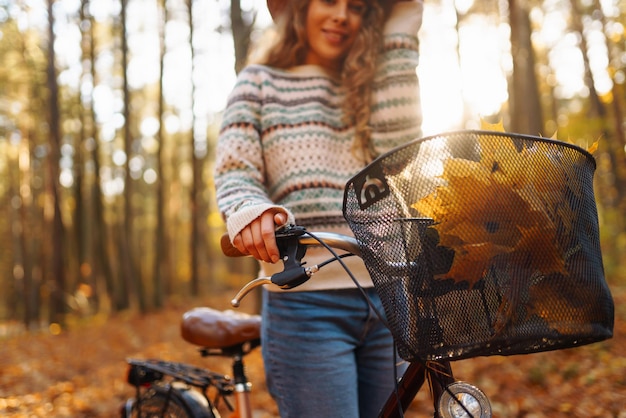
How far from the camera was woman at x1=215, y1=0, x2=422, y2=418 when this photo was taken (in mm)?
1876

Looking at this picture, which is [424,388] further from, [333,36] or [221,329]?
[333,36]

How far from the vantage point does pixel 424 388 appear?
6.39m

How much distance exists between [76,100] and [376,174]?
18.5m

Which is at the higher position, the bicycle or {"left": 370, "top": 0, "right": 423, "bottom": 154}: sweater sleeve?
{"left": 370, "top": 0, "right": 423, "bottom": 154}: sweater sleeve

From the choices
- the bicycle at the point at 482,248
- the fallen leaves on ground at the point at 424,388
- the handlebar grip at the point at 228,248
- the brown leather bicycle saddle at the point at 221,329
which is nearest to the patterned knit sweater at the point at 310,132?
the handlebar grip at the point at 228,248

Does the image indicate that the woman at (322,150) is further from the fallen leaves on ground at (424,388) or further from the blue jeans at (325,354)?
the fallen leaves on ground at (424,388)

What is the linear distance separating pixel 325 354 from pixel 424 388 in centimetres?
493

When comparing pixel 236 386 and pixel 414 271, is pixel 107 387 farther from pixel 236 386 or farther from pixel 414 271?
pixel 414 271

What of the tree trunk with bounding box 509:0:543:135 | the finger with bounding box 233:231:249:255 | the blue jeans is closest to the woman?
the blue jeans

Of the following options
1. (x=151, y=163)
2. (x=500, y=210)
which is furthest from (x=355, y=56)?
(x=151, y=163)

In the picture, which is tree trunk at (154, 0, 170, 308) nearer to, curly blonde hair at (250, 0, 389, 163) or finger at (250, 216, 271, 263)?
curly blonde hair at (250, 0, 389, 163)

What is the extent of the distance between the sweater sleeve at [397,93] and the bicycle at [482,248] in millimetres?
820

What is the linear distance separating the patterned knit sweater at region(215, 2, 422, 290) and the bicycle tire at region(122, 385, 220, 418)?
823mm

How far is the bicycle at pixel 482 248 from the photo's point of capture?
1.16 meters
